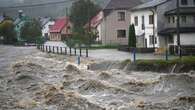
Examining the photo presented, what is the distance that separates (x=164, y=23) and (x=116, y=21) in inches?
840

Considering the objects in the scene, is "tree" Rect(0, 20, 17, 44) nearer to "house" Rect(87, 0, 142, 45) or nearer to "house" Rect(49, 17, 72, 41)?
A: "house" Rect(49, 17, 72, 41)

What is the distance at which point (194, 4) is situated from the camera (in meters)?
57.2

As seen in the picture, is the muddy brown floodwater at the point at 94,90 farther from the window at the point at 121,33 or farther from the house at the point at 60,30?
the house at the point at 60,30

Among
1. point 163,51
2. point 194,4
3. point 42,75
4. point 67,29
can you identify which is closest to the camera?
point 42,75

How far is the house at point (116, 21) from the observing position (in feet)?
259

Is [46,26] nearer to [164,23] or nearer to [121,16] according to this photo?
[121,16]

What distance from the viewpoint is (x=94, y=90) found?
27.9m

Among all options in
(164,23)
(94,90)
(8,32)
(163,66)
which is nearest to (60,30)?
(8,32)

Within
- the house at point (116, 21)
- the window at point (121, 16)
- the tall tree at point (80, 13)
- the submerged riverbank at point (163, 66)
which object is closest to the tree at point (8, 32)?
the tall tree at point (80, 13)

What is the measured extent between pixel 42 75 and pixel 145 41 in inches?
1177

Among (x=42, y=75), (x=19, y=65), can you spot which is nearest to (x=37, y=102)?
(x=42, y=75)

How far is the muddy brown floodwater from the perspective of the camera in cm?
2339

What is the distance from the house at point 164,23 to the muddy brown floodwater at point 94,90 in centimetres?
1736

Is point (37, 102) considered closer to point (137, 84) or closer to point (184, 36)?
point (137, 84)
